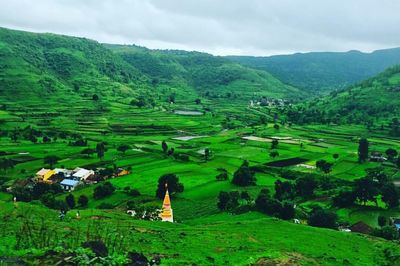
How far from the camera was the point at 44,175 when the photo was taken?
75312 mm

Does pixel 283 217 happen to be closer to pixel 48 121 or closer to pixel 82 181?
pixel 82 181

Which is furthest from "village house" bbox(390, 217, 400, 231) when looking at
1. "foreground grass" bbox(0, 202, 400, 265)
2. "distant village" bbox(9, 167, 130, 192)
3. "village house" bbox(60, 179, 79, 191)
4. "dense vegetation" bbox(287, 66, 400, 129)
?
"dense vegetation" bbox(287, 66, 400, 129)

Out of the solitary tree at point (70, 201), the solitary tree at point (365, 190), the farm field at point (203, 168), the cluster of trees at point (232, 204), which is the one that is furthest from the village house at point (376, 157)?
the solitary tree at point (70, 201)

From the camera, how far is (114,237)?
33.2 m

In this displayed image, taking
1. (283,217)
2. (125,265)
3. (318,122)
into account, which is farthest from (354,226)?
(318,122)

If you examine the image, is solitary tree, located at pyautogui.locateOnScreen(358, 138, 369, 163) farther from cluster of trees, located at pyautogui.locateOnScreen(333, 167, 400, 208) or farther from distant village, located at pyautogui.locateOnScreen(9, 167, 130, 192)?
distant village, located at pyautogui.locateOnScreen(9, 167, 130, 192)

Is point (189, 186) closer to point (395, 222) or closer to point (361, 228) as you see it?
point (361, 228)

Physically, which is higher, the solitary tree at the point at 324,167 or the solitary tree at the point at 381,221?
the solitary tree at the point at 324,167

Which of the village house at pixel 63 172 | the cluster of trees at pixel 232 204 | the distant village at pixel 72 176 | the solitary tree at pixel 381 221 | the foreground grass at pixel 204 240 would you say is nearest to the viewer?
the foreground grass at pixel 204 240

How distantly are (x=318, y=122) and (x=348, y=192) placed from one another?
10465 centimetres

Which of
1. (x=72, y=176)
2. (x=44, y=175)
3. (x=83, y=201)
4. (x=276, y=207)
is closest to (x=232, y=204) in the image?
(x=276, y=207)

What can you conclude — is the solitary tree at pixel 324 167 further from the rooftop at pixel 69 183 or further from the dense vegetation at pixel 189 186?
the rooftop at pixel 69 183

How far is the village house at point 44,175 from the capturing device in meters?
74.4

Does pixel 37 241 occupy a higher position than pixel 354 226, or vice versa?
pixel 37 241
